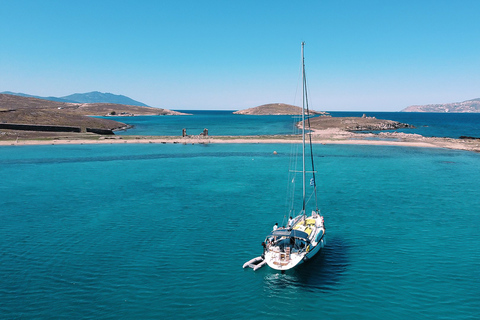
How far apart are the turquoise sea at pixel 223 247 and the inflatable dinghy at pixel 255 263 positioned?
2.32 ft

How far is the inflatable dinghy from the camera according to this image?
28.8m

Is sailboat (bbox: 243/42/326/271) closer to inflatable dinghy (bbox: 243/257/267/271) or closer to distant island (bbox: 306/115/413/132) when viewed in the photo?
inflatable dinghy (bbox: 243/257/267/271)

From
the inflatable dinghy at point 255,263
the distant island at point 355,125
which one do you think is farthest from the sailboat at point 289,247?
the distant island at point 355,125

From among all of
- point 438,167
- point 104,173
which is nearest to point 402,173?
point 438,167

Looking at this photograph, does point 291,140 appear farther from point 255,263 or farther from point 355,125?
point 255,263

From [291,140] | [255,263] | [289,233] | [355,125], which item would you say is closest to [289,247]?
[289,233]

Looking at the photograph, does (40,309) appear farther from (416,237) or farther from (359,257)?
(416,237)

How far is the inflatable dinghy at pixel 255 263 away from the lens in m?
28.8

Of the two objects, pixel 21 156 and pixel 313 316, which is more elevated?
pixel 21 156

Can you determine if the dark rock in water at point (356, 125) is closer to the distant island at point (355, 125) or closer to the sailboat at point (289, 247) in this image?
the distant island at point (355, 125)

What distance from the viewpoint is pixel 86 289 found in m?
26.0

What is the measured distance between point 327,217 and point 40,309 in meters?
30.6

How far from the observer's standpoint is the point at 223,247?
33.4 meters

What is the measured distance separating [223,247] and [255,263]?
4658mm
